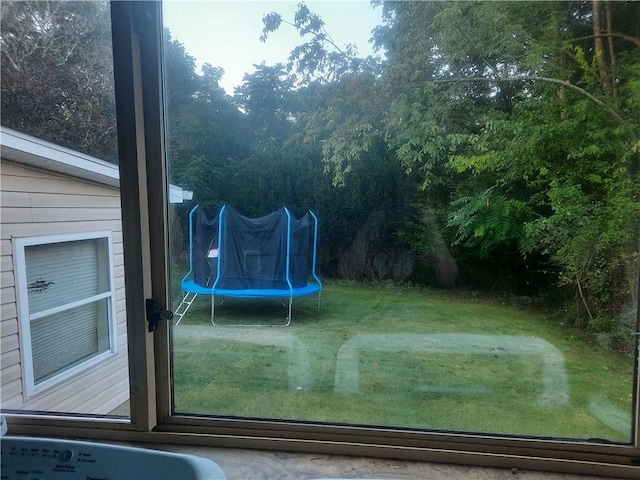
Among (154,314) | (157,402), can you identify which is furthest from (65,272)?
(157,402)

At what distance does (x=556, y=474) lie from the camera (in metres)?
1.00

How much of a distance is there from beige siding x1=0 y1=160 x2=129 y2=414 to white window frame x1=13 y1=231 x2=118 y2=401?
0.04ft

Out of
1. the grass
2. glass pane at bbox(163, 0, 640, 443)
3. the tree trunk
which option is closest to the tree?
glass pane at bbox(163, 0, 640, 443)

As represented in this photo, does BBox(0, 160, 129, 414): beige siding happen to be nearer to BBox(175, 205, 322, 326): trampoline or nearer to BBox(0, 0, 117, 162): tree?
BBox(0, 0, 117, 162): tree

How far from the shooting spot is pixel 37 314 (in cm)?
136

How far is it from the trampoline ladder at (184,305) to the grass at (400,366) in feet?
0.08

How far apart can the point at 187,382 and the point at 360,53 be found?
116 cm

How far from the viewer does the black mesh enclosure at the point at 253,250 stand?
1.28 meters

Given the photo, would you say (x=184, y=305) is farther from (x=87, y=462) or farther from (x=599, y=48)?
(x=599, y=48)

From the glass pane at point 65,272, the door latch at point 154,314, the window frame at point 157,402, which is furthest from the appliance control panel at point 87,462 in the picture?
the glass pane at point 65,272

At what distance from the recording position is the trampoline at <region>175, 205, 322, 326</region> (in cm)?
127

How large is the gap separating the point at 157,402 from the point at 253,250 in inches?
21.6

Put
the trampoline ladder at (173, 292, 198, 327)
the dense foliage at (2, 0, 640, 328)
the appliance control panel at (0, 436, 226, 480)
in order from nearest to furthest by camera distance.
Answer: the appliance control panel at (0, 436, 226, 480) < the dense foliage at (2, 0, 640, 328) < the trampoline ladder at (173, 292, 198, 327)

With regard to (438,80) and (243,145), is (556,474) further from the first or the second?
(243,145)
